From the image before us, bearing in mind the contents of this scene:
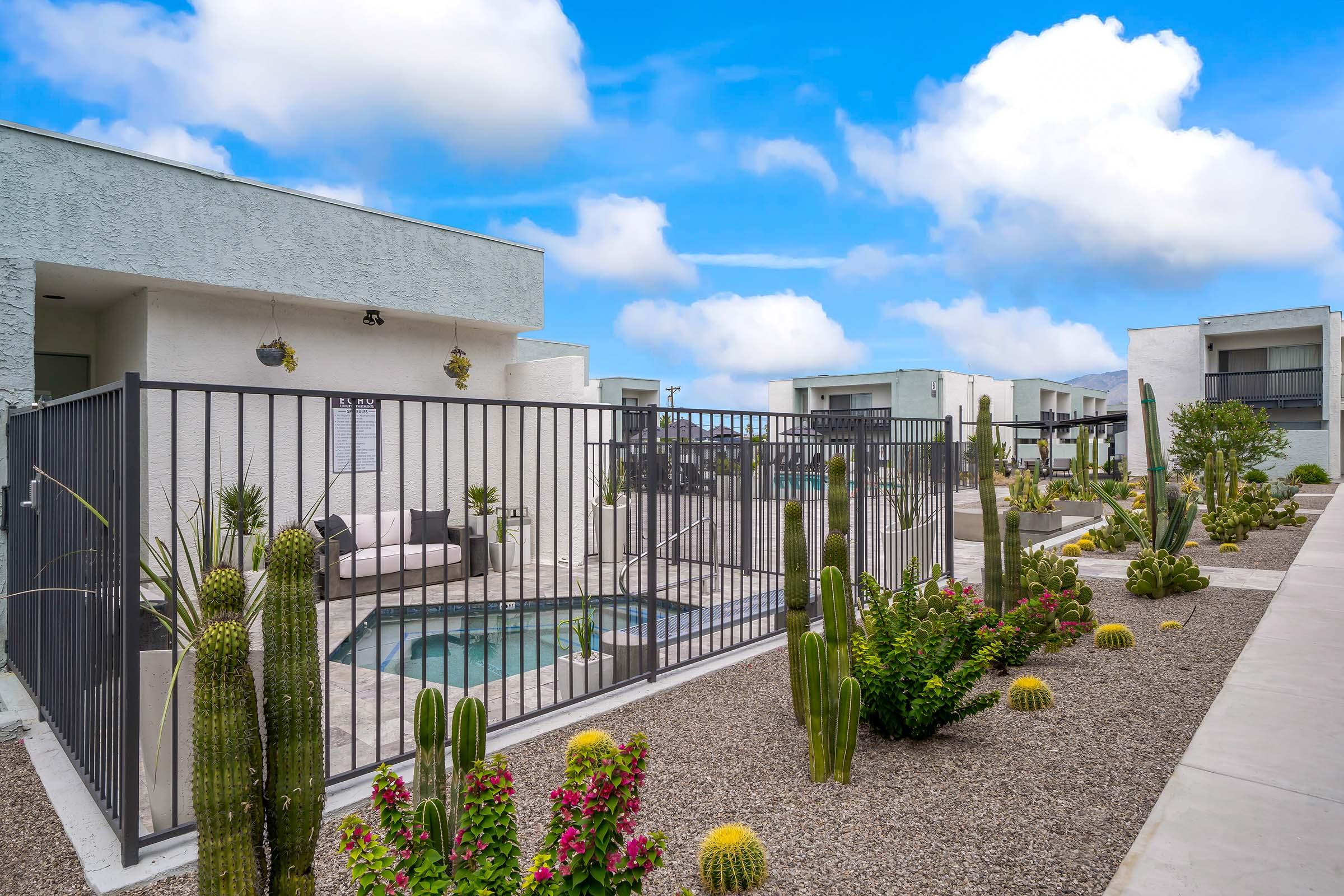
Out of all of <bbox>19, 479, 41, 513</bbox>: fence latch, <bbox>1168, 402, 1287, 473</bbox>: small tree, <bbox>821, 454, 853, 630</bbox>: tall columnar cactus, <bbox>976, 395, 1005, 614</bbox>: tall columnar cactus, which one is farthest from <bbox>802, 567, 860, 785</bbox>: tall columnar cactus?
<bbox>1168, 402, 1287, 473</bbox>: small tree

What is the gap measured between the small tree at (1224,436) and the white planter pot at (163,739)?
75.5 feet

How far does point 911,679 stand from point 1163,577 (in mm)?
5222

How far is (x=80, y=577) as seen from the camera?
3.68 meters

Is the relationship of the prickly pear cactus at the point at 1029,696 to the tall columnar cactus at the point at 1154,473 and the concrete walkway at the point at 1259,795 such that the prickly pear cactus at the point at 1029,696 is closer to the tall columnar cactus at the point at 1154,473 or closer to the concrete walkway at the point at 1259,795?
the concrete walkway at the point at 1259,795

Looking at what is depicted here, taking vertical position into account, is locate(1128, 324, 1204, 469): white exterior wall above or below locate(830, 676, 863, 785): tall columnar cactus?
above

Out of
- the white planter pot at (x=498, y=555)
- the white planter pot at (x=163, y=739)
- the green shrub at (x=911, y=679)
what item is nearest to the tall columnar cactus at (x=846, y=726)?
the green shrub at (x=911, y=679)

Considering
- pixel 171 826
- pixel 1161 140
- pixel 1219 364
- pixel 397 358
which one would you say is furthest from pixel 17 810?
pixel 1219 364

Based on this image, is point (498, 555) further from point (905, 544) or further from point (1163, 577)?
point (1163, 577)

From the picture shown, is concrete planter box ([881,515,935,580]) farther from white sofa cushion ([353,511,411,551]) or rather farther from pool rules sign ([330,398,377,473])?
pool rules sign ([330,398,377,473])

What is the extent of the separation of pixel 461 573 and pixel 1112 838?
7.98 meters

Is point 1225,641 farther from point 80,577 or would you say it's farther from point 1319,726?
point 80,577

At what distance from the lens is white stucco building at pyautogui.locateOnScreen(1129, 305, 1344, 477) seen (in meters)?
25.7

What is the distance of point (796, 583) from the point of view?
12.6 feet

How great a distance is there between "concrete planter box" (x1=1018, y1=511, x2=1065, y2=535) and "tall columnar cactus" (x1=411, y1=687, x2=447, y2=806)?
13111mm
